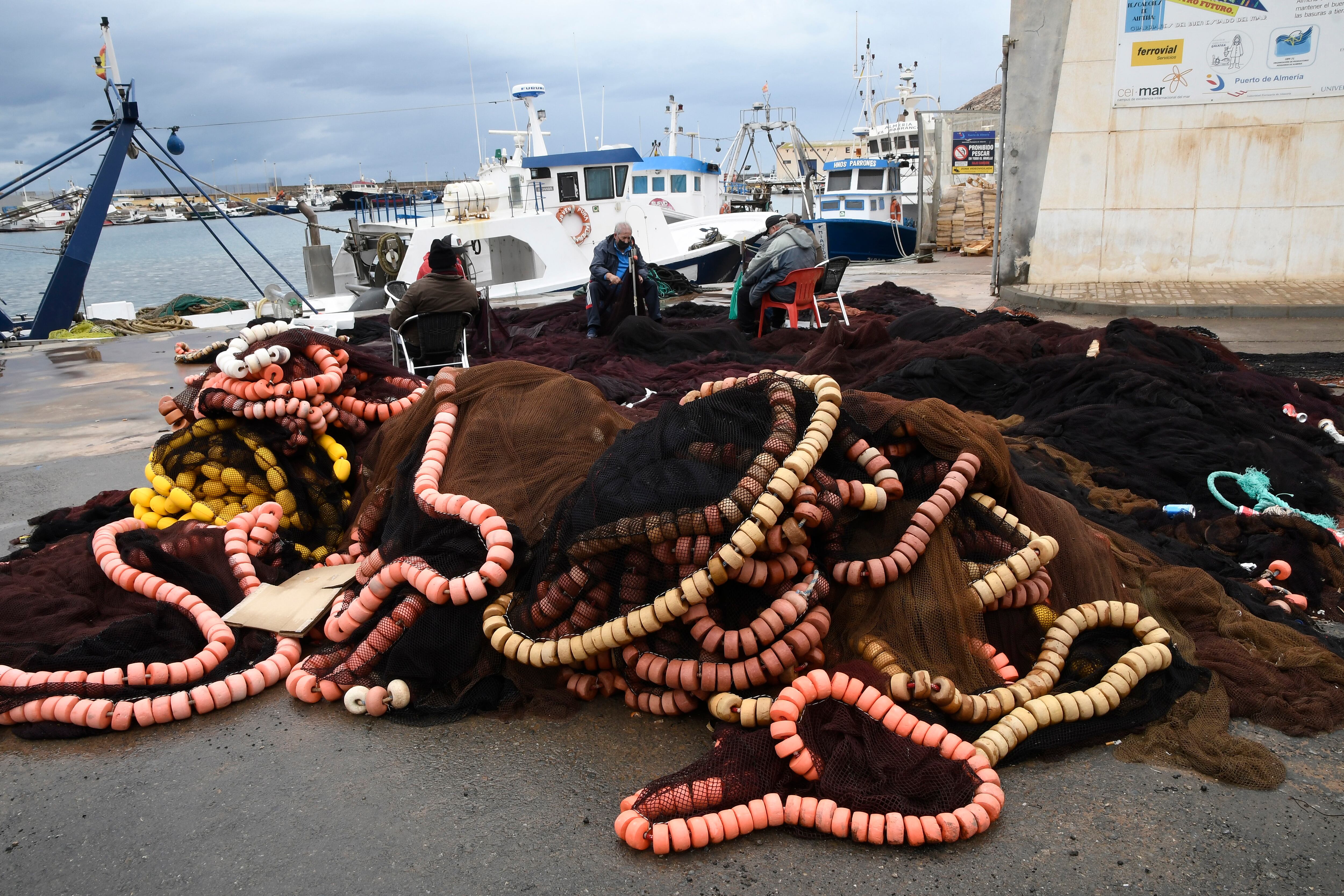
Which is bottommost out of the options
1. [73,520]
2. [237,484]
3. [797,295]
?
[73,520]

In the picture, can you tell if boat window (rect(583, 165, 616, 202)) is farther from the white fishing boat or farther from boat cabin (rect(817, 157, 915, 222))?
the white fishing boat

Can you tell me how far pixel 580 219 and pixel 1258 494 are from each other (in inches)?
597

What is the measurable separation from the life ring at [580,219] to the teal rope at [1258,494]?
14.8 m

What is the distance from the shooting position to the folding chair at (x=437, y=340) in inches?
286

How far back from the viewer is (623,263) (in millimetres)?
10492

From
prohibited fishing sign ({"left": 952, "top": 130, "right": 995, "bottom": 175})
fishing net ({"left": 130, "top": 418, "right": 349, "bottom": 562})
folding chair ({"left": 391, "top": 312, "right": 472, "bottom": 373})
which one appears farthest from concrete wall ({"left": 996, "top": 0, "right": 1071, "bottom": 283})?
prohibited fishing sign ({"left": 952, "top": 130, "right": 995, "bottom": 175})

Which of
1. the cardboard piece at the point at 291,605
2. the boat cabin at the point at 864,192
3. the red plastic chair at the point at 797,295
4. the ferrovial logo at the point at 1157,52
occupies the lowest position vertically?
the cardboard piece at the point at 291,605

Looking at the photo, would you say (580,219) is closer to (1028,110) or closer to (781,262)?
(1028,110)

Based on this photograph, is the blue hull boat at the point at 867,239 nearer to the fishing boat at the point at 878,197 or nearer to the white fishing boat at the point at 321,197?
the fishing boat at the point at 878,197

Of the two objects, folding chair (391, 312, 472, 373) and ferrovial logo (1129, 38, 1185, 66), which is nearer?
folding chair (391, 312, 472, 373)

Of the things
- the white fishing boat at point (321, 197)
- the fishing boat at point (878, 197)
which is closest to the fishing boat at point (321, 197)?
the white fishing boat at point (321, 197)

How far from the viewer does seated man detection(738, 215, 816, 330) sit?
8.89 meters

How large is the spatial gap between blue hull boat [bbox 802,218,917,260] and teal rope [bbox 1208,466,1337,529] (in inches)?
814

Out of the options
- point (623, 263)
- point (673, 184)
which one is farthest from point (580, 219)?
point (623, 263)
